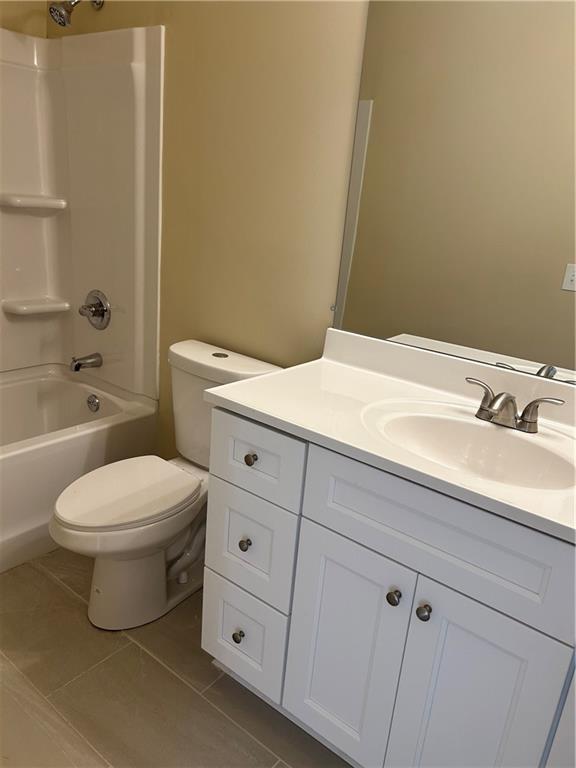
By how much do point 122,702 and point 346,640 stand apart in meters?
0.69

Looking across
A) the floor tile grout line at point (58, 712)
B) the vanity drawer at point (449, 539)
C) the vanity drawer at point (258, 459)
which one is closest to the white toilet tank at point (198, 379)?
the vanity drawer at point (258, 459)

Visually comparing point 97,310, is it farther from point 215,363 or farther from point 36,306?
point 215,363

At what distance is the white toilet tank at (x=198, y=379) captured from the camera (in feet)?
5.56

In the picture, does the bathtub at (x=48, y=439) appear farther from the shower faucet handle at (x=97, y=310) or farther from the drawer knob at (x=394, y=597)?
the drawer knob at (x=394, y=597)

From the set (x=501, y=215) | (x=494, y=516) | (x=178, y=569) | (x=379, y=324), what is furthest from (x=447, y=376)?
(x=178, y=569)

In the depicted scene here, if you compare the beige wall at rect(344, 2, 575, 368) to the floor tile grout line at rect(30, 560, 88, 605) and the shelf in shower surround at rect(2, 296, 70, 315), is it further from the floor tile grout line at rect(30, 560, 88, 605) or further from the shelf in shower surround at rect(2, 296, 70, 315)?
the shelf in shower surround at rect(2, 296, 70, 315)

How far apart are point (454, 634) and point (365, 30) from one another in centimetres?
140

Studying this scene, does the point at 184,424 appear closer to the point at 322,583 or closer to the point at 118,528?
the point at 118,528

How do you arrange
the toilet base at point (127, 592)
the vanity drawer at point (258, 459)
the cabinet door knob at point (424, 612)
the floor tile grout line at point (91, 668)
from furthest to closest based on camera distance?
the toilet base at point (127, 592), the floor tile grout line at point (91, 668), the vanity drawer at point (258, 459), the cabinet door knob at point (424, 612)

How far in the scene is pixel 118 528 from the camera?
1.48 metres

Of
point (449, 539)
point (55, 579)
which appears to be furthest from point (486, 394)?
point (55, 579)

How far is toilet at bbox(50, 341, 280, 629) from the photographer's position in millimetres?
1495

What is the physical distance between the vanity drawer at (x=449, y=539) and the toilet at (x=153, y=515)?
1.90ft

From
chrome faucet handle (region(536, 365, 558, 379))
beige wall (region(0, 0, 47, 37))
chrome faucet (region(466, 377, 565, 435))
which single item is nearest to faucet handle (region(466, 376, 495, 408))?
chrome faucet (region(466, 377, 565, 435))
